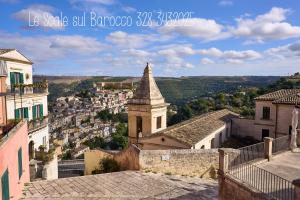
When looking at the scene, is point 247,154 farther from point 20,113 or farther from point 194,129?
point 20,113

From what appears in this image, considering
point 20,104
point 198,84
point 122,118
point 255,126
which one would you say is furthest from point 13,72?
point 198,84

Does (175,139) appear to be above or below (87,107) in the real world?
above

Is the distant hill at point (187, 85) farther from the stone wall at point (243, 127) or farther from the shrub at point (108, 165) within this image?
the shrub at point (108, 165)

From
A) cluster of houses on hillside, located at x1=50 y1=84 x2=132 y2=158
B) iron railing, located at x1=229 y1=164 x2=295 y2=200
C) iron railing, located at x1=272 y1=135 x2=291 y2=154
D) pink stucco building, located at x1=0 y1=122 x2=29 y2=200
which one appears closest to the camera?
iron railing, located at x1=229 y1=164 x2=295 y2=200

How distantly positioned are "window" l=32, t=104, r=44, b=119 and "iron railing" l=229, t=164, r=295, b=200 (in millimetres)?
16006

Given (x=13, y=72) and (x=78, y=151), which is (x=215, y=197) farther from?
(x=78, y=151)

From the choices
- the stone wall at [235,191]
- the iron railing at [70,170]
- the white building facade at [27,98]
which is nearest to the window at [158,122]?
the white building facade at [27,98]

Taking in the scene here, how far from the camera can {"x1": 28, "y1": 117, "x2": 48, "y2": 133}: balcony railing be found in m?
21.1

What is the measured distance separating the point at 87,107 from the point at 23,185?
129 metres

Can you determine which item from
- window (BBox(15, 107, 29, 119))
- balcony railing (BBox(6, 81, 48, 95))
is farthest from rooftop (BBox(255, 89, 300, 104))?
window (BBox(15, 107, 29, 119))

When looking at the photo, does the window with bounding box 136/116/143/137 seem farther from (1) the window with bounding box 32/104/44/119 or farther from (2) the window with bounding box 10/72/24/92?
(2) the window with bounding box 10/72/24/92

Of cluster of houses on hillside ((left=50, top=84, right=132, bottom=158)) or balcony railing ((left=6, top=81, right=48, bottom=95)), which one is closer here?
balcony railing ((left=6, top=81, right=48, bottom=95))

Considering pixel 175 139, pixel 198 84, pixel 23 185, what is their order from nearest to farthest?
1. pixel 23 185
2. pixel 175 139
3. pixel 198 84

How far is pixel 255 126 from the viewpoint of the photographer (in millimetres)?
27547
